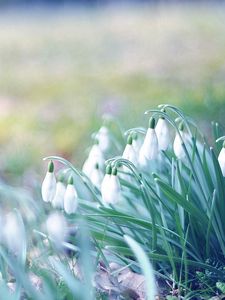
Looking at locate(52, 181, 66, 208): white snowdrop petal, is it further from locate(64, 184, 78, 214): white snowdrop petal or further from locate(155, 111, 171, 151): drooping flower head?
locate(155, 111, 171, 151): drooping flower head

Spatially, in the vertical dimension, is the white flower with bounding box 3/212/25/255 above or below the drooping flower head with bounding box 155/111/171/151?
below

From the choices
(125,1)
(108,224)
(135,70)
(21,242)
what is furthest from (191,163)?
(125,1)

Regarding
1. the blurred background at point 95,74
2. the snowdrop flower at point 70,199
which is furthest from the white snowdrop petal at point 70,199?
the blurred background at point 95,74

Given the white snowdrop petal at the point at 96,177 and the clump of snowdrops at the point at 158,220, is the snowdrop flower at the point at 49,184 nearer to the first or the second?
the clump of snowdrops at the point at 158,220

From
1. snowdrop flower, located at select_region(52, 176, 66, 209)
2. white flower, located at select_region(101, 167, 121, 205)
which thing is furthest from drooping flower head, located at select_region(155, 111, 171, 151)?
snowdrop flower, located at select_region(52, 176, 66, 209)

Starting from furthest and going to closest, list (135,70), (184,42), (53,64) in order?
(184,42) → (53,64) → (135,70)

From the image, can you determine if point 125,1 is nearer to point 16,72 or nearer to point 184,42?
point 184,42
